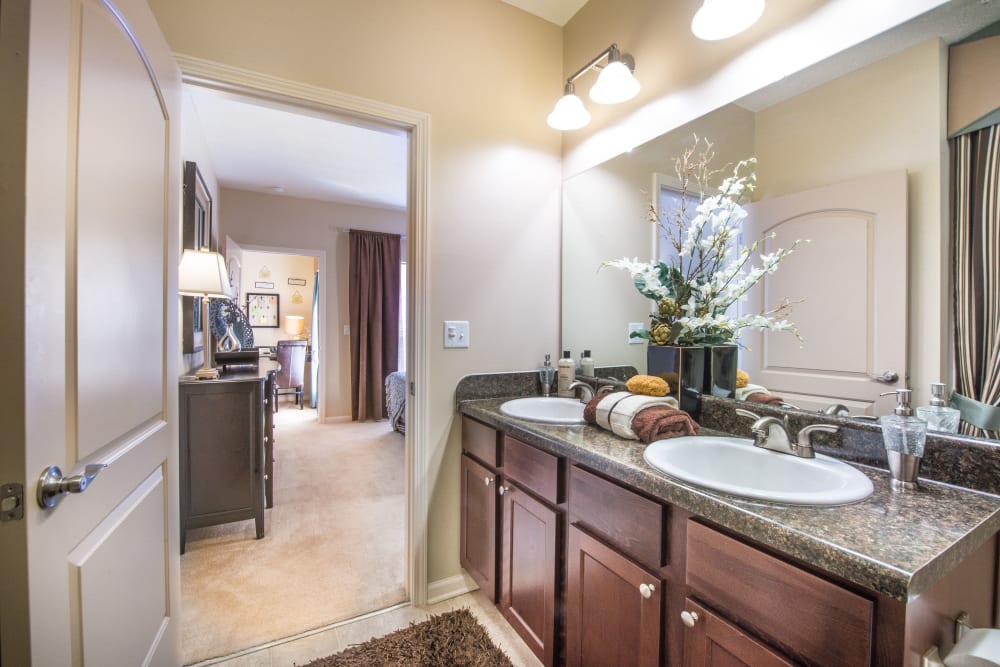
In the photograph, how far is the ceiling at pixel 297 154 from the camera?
9.86ft

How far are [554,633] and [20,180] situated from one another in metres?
1.58

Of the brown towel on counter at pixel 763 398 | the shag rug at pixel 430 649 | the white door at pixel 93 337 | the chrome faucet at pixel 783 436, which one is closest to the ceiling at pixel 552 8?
the white door at pixel 93 337

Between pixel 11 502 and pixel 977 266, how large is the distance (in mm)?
1826

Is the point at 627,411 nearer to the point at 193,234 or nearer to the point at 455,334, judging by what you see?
the point at 455,334

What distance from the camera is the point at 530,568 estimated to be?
1.38m

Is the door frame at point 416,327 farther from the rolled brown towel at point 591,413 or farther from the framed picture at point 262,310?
the framed picture at point 262,310

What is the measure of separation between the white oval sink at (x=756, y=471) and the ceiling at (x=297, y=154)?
2.34 metres

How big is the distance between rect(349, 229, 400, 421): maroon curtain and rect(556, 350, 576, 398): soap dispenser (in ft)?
12.4

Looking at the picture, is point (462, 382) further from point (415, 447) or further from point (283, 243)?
point (283, 243)

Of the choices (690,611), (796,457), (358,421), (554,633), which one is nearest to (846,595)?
(690,611)

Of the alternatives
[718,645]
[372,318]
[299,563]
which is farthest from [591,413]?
[372,318]

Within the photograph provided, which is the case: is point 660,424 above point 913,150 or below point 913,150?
below

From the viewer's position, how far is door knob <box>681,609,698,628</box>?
2.77 feet

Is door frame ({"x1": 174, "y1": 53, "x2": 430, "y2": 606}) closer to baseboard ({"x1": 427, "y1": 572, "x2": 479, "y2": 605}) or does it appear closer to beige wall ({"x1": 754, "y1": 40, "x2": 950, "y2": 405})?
A: baseboard ({"x1": 427, "y1": 572, "x2": 479, "y2": 605})
